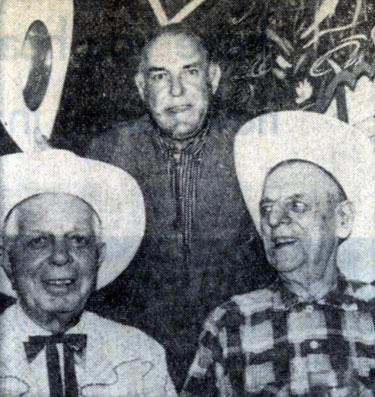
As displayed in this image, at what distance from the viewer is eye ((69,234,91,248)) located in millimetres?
4465

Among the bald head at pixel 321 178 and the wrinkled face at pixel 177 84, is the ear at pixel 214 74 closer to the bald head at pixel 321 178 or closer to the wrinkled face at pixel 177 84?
the wrinkled face at pixel 177 84

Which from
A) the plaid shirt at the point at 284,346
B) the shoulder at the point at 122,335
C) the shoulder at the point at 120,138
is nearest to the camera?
the plaid shirt at the point at 284,346

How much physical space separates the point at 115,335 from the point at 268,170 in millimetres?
1408

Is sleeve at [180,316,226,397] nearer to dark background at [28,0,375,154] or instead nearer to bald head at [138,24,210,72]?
dark background at [28,0,375,154]

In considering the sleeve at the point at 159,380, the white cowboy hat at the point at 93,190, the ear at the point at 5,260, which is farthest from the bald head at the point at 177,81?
the sleeve at the point at 159,380

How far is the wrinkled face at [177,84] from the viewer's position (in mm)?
4582

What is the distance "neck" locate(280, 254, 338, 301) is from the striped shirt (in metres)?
0.66

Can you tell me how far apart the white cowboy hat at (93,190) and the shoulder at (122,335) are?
0.22m

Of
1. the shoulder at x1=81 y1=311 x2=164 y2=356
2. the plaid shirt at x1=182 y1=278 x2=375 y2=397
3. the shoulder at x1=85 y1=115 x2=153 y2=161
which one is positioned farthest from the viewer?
the shoulder at x1=85 y1=115 x2=153 y2=161

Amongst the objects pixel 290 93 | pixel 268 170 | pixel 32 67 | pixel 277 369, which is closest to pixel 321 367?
pixel 277 369

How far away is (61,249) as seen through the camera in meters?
4.43

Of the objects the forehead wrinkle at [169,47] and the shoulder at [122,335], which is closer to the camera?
the shoulder at [122,335]

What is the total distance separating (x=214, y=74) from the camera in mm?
4617

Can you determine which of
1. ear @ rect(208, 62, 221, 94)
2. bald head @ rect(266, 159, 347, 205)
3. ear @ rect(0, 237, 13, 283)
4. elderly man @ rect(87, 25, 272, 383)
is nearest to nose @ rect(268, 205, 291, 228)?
elderly man @ rect(87, 25, 272, 383)
